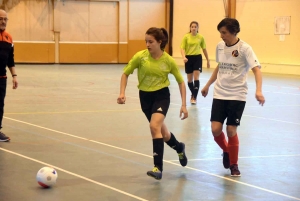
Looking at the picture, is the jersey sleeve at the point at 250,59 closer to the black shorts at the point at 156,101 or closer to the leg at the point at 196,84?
the black shorts at the point at 156,101

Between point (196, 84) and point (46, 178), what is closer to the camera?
point (46, 178)

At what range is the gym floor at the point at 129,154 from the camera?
5.74 m

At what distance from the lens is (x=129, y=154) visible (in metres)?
7.64

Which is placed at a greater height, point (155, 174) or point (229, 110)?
point (229, 110)

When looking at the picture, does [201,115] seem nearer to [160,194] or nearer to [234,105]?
[234,105]

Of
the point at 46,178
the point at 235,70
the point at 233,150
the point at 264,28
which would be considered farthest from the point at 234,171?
the point at 264,28

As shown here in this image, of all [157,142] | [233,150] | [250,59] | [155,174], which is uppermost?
[250,59]

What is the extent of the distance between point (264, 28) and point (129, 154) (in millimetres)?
20798

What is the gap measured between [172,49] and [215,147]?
25.4m

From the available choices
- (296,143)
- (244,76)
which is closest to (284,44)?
(296,143)

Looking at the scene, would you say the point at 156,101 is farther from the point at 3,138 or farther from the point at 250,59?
the point at 3,138

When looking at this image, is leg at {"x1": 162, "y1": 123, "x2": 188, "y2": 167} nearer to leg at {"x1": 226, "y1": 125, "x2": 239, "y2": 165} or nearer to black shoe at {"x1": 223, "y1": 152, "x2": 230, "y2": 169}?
black shoe at {"x1": 223, "y1": 152, "x2": 230, "y2": 169}

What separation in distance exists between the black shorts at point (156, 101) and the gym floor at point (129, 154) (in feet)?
2.42

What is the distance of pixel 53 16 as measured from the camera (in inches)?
1233
